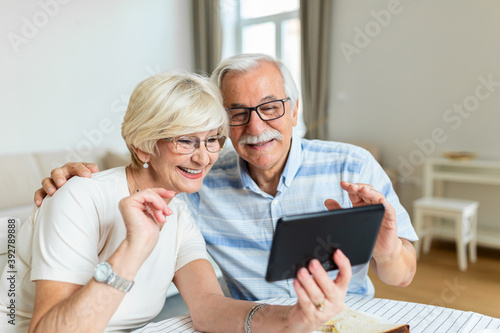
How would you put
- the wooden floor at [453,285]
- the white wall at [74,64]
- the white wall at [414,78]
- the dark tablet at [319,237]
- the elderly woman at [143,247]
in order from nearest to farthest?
the dark tablet at [319,237], the elderly woman at [143,247], the wooden floor at [453,285], the white wall at [414,78], the white wall at [74,64]

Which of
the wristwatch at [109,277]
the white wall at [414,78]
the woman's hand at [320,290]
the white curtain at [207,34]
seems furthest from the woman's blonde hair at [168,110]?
the white curtain at [207,34]

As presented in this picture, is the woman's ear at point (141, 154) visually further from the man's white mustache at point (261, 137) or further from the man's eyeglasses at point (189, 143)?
the man's white mustache at point (261, 137)

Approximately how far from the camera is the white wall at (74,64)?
4227 millimetres

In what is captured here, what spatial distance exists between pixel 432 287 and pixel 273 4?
159 inches

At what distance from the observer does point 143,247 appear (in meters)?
0.86

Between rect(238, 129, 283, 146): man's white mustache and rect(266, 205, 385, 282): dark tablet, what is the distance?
2.02ft

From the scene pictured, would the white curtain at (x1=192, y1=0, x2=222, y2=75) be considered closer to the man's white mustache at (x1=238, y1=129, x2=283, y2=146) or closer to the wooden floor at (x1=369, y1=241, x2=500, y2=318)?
the wooden floor at (x1=369, y1=241, x2=500, y2=318)

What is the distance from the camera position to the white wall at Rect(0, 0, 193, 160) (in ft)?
13.9

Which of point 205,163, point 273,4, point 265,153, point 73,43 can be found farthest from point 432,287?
point 73,43

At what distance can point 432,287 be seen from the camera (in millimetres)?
3043

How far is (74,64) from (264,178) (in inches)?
159

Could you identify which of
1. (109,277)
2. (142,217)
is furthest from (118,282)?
(142,217)

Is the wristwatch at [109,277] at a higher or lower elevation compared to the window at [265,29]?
lower

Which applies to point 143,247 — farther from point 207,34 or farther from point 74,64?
point 207,34
